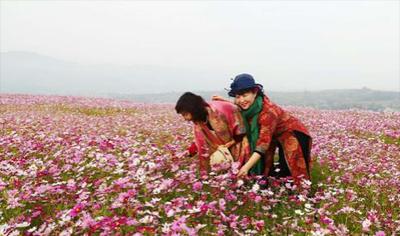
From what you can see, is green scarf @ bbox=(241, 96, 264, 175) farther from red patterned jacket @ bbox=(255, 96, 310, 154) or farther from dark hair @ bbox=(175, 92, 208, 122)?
dark hair @ bbox=(175, 92, 208, 122)

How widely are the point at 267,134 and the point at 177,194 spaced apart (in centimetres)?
135

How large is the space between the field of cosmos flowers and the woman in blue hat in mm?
294

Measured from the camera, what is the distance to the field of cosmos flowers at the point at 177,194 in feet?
13.4

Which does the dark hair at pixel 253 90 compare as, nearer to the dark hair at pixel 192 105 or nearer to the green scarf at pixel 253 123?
the green scarf at pixel 253 123

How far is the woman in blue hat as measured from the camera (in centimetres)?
582

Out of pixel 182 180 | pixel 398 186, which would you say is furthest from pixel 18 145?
pixel 398 186

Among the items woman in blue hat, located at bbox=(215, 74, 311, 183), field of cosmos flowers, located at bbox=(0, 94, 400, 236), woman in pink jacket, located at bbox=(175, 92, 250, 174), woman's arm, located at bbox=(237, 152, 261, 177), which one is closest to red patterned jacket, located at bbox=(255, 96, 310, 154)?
woman in blue hat, located at bbox=(215, 74, 311, 183)

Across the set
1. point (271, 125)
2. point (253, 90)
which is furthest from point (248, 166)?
point (253, 90)

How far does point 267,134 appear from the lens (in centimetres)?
588

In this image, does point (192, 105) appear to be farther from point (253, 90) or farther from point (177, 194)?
point (177, 194)

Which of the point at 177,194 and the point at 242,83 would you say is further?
the point at 242,83

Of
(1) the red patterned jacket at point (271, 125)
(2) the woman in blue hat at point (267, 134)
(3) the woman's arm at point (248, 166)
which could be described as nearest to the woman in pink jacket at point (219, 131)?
(2) the woman in blue hat at point (267, 134)

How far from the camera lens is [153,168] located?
19.0 feet

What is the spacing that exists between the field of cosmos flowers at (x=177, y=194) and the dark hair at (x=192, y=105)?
2.37 ft
